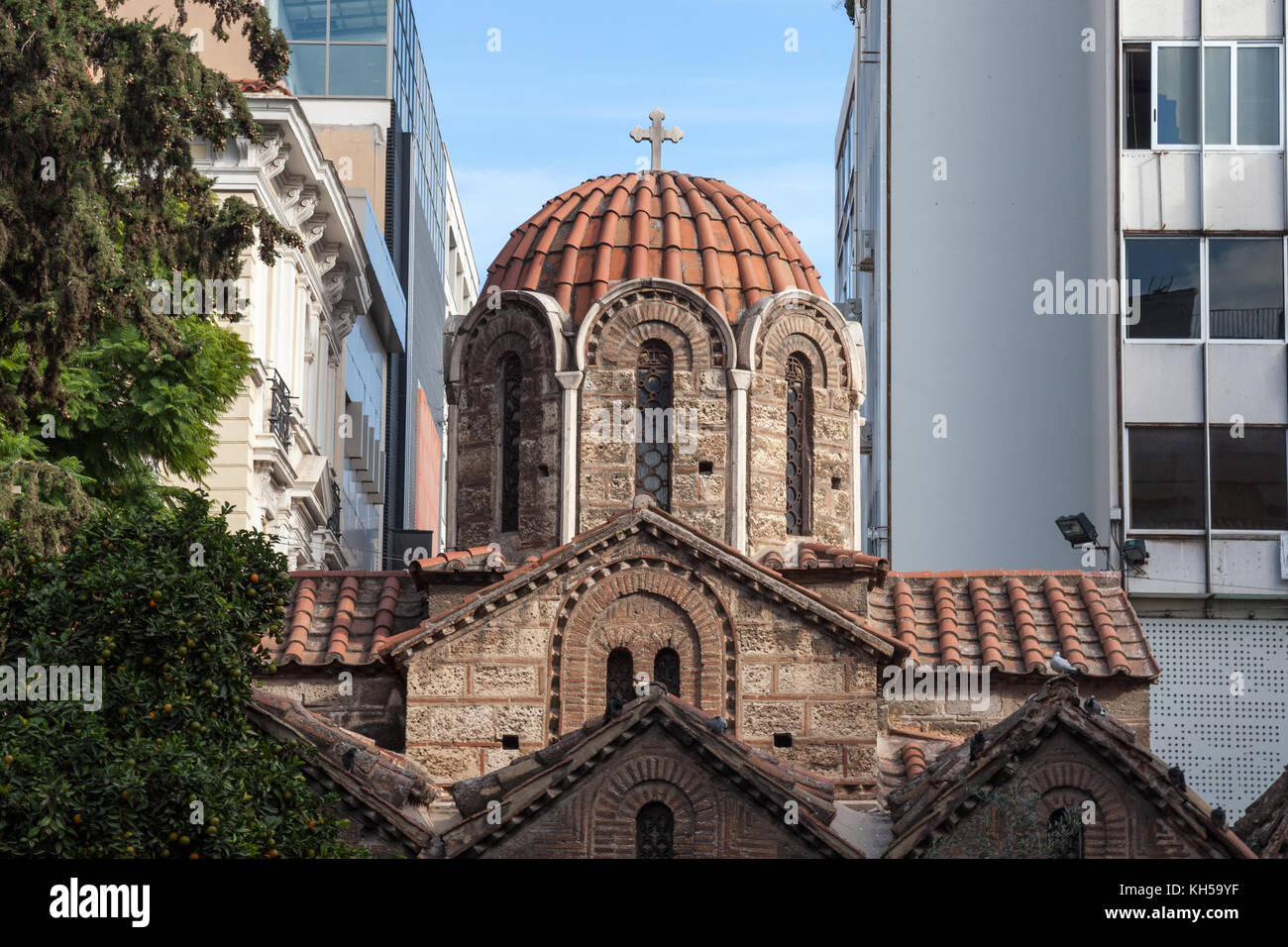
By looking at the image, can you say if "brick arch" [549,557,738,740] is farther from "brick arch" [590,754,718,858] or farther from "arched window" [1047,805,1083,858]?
"arched window" [1047,805,1083,858]

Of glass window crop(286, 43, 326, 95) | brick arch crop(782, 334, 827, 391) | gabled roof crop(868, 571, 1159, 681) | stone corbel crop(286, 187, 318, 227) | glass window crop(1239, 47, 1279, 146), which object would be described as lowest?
gabled roof crop(868, 571, 1159, 681)

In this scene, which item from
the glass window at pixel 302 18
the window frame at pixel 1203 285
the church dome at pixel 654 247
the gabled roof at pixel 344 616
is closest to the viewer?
the gabled roof at pixel 344 616

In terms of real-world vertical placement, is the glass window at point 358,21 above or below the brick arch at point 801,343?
above

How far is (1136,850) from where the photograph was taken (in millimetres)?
22734

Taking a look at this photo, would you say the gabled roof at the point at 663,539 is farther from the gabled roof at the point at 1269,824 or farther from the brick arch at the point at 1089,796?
the gabled roof at the point at 1269,824

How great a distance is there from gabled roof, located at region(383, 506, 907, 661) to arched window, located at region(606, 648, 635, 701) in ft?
3.78

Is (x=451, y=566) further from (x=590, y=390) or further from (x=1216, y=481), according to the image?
(x=1216, y=481)

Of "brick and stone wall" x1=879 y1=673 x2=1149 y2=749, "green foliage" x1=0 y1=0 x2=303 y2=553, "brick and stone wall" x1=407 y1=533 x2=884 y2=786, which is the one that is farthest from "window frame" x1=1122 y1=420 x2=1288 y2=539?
"green foliage" x1=0 y1=0 x2=303 y2=553

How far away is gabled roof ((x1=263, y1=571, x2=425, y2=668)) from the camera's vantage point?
2675 cm

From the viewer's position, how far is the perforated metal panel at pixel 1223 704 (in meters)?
32.0

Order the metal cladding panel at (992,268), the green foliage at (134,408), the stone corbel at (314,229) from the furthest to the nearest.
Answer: the metal cladding panel at (992,268)
the stone corbel at (314,229)
the green foliage at (134,408)

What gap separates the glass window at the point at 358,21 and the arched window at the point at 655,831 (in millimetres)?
27298

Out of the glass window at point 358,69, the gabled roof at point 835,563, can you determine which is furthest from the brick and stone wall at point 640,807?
the glass window at point 358,69

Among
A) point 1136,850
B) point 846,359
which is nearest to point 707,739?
point 1136,850
